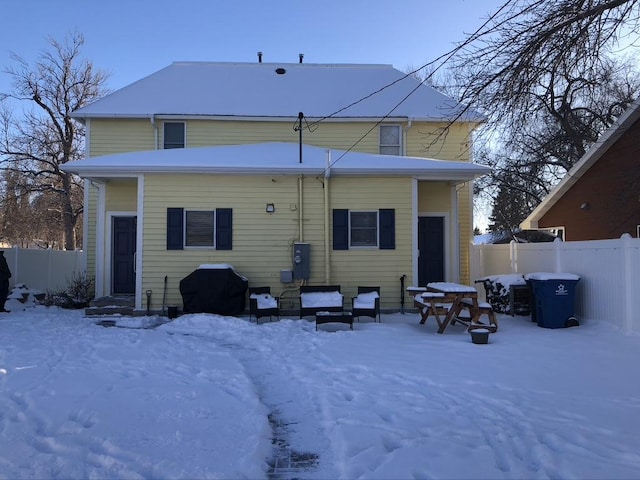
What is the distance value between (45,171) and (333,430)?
1120 inches

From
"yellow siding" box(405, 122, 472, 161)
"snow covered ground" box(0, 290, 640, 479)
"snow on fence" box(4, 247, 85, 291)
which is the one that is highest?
"yellow siding" box(405, 122, 472, 161)

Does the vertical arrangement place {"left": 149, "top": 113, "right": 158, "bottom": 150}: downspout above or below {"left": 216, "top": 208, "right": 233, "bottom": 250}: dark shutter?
above

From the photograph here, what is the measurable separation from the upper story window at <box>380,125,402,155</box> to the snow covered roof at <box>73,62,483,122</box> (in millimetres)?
449

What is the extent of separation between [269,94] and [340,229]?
7.16 meters

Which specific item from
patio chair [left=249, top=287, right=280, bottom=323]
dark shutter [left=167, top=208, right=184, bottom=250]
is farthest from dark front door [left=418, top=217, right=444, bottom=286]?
dark shutter [left=167, top=208, right=184, bottom=250]

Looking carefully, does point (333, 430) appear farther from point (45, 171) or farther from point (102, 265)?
point (45, 171)

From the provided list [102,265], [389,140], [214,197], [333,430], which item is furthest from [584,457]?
[389,140]

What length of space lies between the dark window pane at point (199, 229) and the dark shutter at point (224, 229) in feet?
0.59

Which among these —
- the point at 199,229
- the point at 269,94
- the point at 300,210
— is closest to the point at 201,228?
the point at 199,229

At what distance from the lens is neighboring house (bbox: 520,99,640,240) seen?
550 inches

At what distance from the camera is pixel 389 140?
16.1 meters

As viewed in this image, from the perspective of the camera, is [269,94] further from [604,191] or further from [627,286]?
[627,286]

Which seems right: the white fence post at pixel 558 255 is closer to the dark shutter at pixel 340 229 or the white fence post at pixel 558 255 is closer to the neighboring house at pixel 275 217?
A: the neighboring house at pixel 275 217

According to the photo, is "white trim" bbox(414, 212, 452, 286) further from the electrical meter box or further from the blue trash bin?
the electrical meter box
